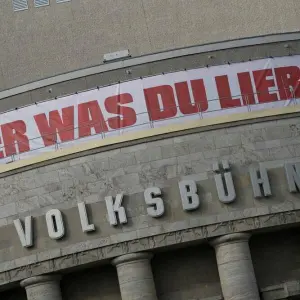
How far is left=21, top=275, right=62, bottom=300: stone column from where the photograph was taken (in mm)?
37094

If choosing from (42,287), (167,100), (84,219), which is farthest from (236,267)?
(42,287)

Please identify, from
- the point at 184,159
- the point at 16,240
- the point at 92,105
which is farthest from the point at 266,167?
the point at 16,240

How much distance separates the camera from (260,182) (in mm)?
36719

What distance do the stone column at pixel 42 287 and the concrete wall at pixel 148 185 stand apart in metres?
0.31

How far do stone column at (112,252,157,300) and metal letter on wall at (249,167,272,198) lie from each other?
14.1 feet

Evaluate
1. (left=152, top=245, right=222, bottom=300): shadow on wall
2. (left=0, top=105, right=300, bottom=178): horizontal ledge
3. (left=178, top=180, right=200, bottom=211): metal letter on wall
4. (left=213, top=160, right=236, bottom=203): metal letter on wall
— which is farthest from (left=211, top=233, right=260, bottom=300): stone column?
(left=0, top=105, right=300, bottom=178): horizontal ledge

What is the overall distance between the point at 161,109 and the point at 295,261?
7.12m

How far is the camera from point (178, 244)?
36.4m

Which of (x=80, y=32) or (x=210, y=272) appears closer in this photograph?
(x=210, y=272)

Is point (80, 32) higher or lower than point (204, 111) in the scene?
higher

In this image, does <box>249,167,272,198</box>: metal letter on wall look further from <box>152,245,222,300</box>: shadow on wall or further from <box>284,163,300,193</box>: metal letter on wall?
<box>152,245,222,300</box>: shadow on wall

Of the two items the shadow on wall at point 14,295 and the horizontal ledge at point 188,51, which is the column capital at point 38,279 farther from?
the horizontal ledge at point 188,51

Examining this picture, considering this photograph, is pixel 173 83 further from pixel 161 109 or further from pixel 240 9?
pixel 240 9

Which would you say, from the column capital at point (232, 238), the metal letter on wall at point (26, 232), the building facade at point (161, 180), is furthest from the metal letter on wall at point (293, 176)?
the metal letter on wall at point (26, 232)
